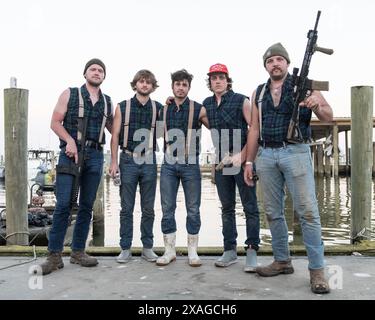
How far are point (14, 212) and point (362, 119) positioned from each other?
199 inches

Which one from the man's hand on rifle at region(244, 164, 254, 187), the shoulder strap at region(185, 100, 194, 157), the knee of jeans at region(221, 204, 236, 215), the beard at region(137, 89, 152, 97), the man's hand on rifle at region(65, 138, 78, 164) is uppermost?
the beard at region(137, 89, 152, 97)

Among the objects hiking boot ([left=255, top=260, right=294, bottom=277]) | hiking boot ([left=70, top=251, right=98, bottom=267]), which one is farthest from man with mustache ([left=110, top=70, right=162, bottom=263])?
hiking boot ([left=255, top=260, right=294, bottom=277])

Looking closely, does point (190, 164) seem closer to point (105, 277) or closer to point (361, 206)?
point (105, 277)

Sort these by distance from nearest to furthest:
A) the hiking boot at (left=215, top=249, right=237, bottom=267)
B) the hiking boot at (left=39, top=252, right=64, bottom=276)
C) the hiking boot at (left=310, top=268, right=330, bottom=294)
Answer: the hiking boot at (left=310, top=268, right=330, bottom=294)
the hiking boot at (left=39, top=252, right=64, bottom=276)
the hiking boot at (left=215, top=249, right=237, bottom=267)

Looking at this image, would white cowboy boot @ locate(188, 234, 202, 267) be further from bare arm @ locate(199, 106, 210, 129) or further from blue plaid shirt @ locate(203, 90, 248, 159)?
bare arm @ locate(199, 106, 210, 129)

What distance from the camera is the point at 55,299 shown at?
3510 mm

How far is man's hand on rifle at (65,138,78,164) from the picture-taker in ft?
15.0

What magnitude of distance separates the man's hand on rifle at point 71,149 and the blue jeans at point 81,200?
0.25ft

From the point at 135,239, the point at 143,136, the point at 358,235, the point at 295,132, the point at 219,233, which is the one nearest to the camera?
the point at 295,132

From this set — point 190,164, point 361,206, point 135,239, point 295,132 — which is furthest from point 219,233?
point 295,132

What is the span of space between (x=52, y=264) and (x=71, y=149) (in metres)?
1.20

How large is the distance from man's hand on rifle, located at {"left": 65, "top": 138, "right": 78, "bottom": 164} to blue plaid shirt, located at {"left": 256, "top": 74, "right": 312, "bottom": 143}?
6.49ft

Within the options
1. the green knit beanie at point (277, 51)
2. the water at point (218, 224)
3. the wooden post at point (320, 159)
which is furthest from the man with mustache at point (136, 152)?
the wooden post at point (320, 159)

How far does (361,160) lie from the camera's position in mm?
5980
